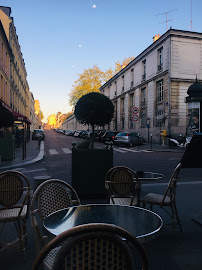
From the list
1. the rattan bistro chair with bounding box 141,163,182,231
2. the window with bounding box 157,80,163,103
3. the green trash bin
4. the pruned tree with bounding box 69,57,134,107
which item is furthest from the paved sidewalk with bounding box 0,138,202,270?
the pruned tree with bounding box 69,57,134,107

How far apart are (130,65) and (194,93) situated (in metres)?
25.9

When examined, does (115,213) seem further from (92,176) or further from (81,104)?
(81,104)

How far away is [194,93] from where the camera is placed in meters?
9.14

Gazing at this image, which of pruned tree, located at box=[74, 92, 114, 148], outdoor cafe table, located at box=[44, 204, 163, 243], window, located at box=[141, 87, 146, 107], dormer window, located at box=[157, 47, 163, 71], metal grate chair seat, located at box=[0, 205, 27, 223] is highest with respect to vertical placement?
dormer window, located at box=[157, 47, 163, 71]

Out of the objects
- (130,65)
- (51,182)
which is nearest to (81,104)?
(51,182)

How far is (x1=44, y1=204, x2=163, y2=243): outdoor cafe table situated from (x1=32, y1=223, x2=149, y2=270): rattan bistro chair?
22.9 inches

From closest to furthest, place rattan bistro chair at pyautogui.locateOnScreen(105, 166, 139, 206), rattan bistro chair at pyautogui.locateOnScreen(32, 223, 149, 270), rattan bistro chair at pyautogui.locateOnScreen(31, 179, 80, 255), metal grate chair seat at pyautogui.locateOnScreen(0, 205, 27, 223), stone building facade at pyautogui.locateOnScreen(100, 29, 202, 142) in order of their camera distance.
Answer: rattan bistro chair at pyautogui.locateOnScreen(32, 223, 149, 270)
rattan bistro chair at pyautogui.locateOnScreen(31, 179, 80, 255)
metal grate chair seat at pyautogui.locateOnScreen(0, 205, 27, 223)
rattan bistro chair at pyautogui.locateOnScreen(105, 166, 139, 206)
stone building facade at pyautogui.locateOnScreen(100, 29, 202, 142)

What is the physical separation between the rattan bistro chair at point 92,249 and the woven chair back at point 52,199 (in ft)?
4.07

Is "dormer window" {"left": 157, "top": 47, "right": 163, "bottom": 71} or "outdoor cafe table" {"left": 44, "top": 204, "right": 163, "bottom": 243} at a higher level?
"dormer window" {"left": 157, "top": 47, "right": 163, "bottom": 71}

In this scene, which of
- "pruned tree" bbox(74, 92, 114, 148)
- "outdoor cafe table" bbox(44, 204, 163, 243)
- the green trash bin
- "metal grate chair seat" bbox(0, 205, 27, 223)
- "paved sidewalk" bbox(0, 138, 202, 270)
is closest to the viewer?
"outdoor cafe table" bbox(44, 204, 163, 243)

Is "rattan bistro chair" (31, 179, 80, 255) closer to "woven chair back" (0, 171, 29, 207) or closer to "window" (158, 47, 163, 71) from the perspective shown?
"woven chair back" (0, 171, 29, 207)

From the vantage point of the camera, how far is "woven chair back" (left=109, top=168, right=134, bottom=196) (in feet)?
12.8

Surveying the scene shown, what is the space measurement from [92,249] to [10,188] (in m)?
2.23

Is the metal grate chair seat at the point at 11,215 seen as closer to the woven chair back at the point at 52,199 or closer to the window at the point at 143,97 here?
the woven chair back at the point at 52,199
